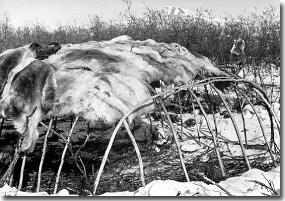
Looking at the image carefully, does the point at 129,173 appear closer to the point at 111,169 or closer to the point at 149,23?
the point at 111,169

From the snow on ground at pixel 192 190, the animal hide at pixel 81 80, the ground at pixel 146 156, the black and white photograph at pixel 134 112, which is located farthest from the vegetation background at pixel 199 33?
the snow on ground at pixel 192 190

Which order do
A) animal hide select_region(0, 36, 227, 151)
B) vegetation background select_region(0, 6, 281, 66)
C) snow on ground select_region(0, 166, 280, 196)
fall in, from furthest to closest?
vegetation background select_region(0, 6, 281, 66)
animal hide select_region(0, 36, 227, 151)
snow on ground select_region(0, 166, 280, 196)

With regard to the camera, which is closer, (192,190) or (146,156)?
(192,190)

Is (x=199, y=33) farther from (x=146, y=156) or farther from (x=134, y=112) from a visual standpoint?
(x=134, y=112)

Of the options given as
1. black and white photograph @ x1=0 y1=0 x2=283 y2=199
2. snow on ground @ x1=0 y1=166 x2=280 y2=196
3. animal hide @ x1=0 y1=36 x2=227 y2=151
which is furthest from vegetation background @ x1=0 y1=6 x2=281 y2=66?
snow on ground @ x1=0 y1=166 x2=280 y2=196

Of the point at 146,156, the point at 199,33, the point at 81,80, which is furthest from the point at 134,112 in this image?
the point at 199,33

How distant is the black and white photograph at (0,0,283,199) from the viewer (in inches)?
103

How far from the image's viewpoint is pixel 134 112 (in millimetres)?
2689

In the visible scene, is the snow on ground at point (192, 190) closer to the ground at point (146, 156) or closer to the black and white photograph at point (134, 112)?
the black and white photograph at point (134, 112)

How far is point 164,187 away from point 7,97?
100cm

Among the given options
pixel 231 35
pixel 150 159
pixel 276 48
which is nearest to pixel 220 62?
pixel 231 35

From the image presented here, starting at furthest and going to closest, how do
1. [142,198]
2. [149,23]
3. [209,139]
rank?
[149,23] < [209,139] < [142,198]

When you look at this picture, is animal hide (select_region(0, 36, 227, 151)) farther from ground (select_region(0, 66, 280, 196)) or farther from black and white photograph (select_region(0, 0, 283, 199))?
ground (select_region(0, 66, 280, 196))

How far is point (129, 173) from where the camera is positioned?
418 cm
